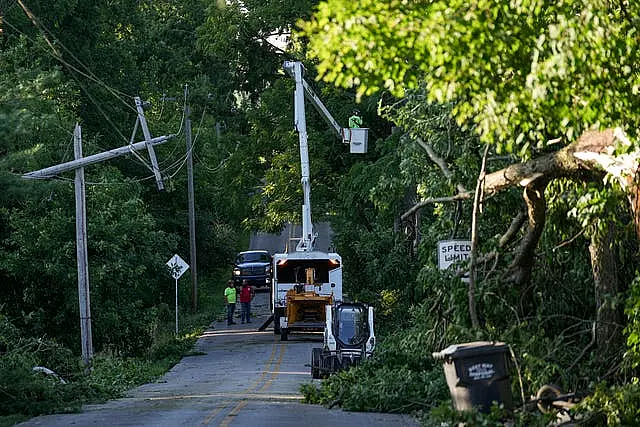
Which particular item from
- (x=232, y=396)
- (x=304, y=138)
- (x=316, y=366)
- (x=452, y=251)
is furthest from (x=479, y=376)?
(x=304, y=138)

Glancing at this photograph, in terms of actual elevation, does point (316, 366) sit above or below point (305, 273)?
below

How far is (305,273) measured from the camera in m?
39.8

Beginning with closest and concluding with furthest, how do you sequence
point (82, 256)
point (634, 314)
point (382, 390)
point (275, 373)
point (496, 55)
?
point (496, 55)
point (634, 314)
point (382, 390)
point (275, 373)
point (82, 256)

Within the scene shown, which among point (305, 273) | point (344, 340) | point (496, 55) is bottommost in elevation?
point (344, 340)

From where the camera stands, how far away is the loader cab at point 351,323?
29094 millimetres

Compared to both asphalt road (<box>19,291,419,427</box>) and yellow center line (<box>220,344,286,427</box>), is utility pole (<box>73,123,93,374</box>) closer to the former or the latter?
asphalt road (<box>19,291,419,427</box>)

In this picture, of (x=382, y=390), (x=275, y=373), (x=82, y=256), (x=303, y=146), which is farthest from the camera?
(x=303, y=146)

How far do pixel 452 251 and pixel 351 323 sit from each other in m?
9.76

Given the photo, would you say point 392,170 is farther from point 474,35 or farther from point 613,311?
point 474,35

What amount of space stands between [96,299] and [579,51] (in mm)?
28944

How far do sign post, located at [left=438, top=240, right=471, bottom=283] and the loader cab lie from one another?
933cm

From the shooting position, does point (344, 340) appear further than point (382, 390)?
Yes

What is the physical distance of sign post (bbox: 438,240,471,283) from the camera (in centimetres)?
1975

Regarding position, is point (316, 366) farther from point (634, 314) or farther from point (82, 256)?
point (634, 314)
